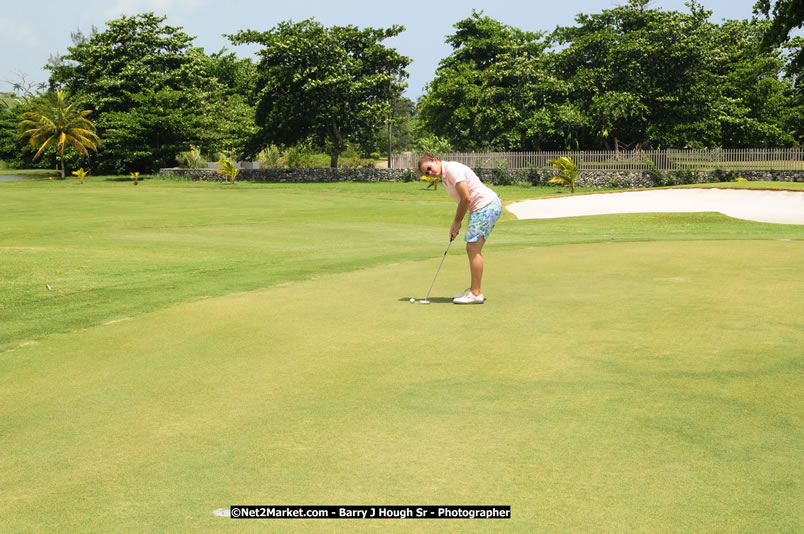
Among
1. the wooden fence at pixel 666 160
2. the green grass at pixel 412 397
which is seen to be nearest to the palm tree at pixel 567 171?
the wooden fence at pixel 666 160

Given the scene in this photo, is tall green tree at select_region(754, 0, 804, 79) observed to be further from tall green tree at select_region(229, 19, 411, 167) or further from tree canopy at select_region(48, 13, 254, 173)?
tree canopy at select_region(48, 13, 254, 173)

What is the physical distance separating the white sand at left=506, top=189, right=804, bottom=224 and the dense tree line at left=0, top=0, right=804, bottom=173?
18617 mm

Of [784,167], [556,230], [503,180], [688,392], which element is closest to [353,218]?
[556,230]

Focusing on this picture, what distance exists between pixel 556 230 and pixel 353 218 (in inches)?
322

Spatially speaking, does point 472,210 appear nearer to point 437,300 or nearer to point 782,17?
point 437,300

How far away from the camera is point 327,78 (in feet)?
199

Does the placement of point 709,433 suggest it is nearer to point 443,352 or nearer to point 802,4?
point 443,352

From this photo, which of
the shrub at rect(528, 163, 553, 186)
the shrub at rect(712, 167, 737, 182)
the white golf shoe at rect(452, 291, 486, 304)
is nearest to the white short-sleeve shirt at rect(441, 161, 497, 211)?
the white golf shoe at rect(452, 291, 486, 304)

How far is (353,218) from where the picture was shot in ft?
91.0

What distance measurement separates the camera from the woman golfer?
9.20m

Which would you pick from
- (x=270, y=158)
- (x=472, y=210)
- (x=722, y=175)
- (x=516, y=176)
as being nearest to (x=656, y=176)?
(x=722, y=175)

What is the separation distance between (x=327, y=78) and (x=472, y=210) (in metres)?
53.5

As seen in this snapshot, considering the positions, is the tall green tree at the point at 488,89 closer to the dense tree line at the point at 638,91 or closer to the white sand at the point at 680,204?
the dense tree line at the point at 638,91

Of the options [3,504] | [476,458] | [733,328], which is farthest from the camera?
[733,328]
